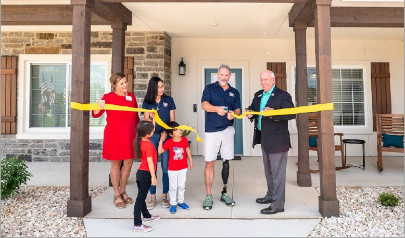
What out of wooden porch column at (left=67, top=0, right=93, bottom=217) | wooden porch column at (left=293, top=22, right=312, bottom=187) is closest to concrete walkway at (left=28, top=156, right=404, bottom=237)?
wooden porch column at (left=67, top=0, right=93, bottom=217)

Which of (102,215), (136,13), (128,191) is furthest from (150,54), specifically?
(102,215)

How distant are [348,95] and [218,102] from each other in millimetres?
4715

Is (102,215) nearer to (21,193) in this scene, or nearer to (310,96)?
(21,193)

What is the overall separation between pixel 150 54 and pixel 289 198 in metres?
3.93

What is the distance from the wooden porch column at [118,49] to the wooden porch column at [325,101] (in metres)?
2.67

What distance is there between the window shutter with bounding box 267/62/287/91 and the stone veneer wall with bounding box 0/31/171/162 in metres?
2.39

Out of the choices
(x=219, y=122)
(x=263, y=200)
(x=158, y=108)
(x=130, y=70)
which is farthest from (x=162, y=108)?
(x=130, y=70)

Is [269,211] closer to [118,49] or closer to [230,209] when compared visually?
[230,209]

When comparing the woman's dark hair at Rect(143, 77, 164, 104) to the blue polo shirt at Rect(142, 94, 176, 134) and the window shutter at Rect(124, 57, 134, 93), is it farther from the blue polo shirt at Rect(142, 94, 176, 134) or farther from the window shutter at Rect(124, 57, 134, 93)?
the window shutter at Rect(124, 57, 134, 93)

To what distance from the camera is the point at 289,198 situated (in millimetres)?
3314

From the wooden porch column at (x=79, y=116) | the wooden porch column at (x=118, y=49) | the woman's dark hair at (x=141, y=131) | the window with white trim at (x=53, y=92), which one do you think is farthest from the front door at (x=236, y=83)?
the woman's dark hair at (x=141, y=131)

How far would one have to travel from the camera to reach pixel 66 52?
19.0 ft

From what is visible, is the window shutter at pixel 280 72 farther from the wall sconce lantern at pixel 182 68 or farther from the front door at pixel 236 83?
the wall sconce lantern at pixel 182 68

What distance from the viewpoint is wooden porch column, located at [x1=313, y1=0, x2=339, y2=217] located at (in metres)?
2.85
